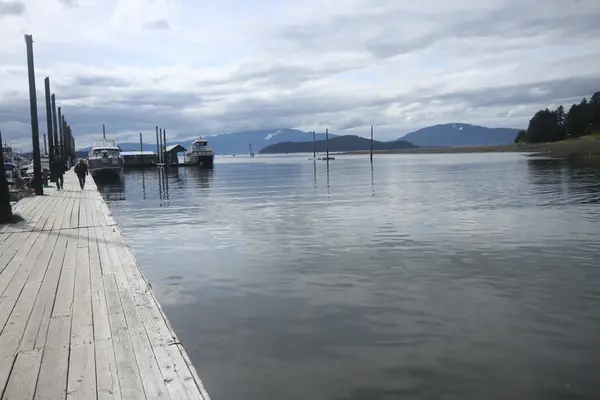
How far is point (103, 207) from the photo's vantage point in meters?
19.0

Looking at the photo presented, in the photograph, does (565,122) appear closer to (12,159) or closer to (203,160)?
(203,160)

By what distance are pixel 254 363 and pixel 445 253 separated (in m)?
7.14

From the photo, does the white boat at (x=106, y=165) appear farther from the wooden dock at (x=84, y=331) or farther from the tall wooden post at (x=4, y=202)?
the wooden dock at (x=84, y=331)

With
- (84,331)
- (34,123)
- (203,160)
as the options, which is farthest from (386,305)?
(203,160)

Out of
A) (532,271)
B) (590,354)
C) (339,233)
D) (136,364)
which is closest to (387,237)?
(339,233)

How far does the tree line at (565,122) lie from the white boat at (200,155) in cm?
9569

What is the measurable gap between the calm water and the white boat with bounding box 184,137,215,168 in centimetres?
7474

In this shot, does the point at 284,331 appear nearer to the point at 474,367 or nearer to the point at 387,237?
the point at 474,367

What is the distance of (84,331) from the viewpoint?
560cm

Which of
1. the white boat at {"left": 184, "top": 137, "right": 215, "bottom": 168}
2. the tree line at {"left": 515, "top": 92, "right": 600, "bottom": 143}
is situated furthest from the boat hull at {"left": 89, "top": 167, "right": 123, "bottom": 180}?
the tree line at {"left": 515, "top": 92, "right": 600, "bottom": 143}

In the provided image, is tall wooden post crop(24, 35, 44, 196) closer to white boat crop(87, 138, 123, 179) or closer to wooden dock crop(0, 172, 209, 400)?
wooden dock crop(0, 172, 209, 400)

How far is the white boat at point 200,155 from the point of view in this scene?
91.6 metres

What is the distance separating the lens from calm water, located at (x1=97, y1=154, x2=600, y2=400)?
5.96m

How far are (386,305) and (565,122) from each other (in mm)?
156393
